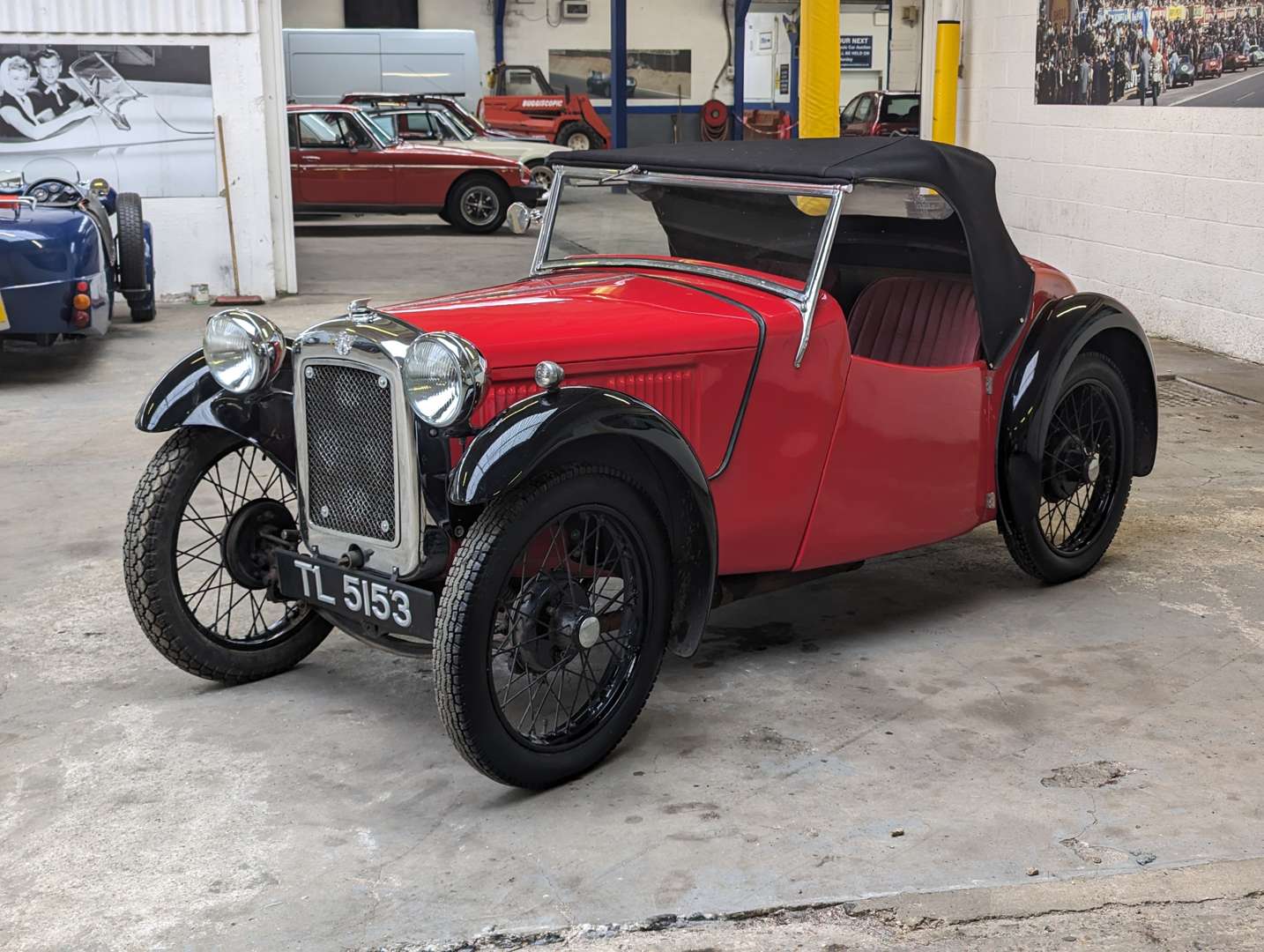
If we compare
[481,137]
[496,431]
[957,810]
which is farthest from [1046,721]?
[481,137]

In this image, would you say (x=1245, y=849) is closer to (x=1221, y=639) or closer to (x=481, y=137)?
(x=1221, y=639)

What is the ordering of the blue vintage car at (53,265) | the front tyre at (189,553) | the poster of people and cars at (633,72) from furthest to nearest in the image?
1. the poster of people and cars at (633,72)
2. the blue vintage car at (53,265)
3. the front tyre at (189,553)

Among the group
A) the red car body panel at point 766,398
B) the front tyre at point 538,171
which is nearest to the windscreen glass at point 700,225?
the red car body panel at point 766,398

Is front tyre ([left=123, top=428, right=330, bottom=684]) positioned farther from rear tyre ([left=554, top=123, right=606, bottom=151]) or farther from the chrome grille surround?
rear tyre ([left=554, top=123, right=606, bottom=151])

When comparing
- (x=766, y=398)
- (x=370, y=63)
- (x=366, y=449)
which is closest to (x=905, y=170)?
(x=766, y=398)

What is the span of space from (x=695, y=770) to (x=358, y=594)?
89 centimetres

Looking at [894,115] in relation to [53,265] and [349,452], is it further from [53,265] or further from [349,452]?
[349,452]

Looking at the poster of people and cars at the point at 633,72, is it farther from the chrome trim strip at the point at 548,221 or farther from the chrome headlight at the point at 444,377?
the chrome headlight at the point at 444,377

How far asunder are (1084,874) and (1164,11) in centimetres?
808

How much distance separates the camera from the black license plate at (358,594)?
318 cm

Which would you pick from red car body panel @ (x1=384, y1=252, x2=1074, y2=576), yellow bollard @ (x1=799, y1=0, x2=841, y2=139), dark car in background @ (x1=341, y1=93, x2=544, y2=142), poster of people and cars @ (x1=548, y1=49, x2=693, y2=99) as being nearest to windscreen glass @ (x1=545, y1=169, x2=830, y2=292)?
red car body panel @ (x1=384, y1=252, x2=1074, y2=576)

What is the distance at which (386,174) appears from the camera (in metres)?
16.0

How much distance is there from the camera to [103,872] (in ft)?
9.29

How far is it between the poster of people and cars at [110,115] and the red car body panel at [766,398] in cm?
739
